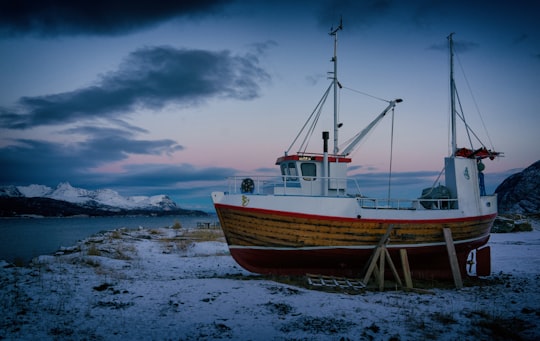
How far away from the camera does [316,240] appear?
12492mm

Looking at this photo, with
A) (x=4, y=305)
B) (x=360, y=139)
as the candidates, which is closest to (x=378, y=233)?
(x=360, y=139)

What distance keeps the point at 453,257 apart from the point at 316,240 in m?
5.75

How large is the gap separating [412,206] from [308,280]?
5941 millimetres

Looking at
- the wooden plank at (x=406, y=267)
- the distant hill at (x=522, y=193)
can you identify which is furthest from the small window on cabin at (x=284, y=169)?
the distant hill at (x=522, y=193)

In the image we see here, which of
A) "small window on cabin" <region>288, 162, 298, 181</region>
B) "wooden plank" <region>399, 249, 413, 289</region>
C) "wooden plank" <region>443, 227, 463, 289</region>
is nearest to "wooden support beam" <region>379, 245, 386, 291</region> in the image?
"wooden plank" <region>399, 249, 413, 289</region>

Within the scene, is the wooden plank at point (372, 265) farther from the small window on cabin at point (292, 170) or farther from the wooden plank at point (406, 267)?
the small window on cabin at point (292, 170)

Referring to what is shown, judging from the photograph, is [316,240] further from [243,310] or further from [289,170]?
[243,310]

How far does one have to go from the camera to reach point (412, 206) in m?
14.6

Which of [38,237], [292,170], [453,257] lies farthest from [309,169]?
[38,237]

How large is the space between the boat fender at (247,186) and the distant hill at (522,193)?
65.9 m

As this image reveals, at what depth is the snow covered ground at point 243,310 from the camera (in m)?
7.33

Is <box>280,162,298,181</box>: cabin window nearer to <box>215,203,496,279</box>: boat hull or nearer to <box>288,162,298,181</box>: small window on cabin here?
<box>288,162,298,181</box>: small window on cabin

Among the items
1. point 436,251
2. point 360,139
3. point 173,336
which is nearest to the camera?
point 173,336

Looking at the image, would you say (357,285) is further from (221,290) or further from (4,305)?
(4,305)
